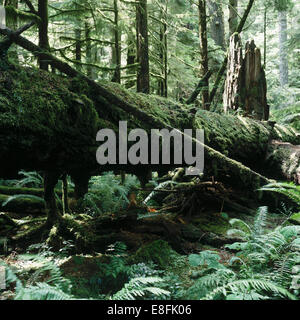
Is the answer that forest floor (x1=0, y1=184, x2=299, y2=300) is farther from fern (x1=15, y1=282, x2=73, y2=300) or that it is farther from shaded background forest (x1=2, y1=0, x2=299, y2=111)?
shaded background forest (x1=2, y1=0, x2=299, y2=111)

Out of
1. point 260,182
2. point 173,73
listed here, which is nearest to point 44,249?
point 260,182

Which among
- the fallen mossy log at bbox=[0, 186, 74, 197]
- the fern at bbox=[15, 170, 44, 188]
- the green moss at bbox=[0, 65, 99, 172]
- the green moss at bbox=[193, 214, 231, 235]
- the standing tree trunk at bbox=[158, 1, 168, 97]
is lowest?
the green moss at bbox=[193, 214, 231, 235]

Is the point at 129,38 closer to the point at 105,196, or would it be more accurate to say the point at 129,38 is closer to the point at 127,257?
the point at 105,196

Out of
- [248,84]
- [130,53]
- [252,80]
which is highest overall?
[130,53]

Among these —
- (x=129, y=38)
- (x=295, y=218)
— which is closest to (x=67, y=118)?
(x=295, y=218)

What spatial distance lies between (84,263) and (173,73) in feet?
28.5

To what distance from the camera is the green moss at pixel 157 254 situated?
3457 millimetres

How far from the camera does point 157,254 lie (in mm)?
3564

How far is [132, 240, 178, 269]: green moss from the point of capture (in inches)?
136

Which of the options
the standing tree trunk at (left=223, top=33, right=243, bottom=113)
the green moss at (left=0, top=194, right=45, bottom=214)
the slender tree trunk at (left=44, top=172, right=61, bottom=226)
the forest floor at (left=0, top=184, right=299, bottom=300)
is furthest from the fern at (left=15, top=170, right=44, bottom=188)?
the standing tree trunk at (left=223, top=33, right=243, bottom=113)

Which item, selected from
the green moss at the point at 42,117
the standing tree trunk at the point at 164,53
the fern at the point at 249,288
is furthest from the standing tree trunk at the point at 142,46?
the fern at the point at 249,288

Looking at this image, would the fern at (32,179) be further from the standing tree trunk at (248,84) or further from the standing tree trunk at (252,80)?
the standing tree trunk at (252,80)

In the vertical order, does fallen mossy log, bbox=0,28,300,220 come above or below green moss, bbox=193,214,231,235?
above

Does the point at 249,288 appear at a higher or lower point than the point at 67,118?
lower
